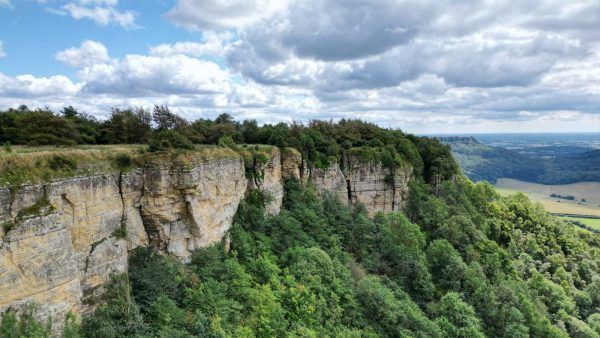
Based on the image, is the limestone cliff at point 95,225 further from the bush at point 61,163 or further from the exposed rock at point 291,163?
the exposed rock at point 291,163

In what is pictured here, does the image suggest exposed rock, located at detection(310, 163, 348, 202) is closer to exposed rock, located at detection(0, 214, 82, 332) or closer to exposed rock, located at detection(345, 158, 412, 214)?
exposed rock, located at detection(345, 158, 412, 214)

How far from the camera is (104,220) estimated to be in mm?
26859

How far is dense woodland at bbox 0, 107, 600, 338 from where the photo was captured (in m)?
28.4

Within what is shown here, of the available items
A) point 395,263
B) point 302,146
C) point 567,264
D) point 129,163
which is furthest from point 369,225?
point 567,264

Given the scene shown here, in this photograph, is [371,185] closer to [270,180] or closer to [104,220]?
[270,180]

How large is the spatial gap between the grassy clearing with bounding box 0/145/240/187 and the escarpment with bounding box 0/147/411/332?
0.36 metres

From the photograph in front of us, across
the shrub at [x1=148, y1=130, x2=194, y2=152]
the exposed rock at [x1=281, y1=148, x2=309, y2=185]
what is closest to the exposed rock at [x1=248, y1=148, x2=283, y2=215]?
the exposed rock at [x1=281, y1=148, x2=309, y2=185]

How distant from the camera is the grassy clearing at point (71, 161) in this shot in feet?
71.6

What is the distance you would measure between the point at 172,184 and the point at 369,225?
2750 cm

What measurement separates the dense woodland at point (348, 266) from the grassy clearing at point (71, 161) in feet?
6.04

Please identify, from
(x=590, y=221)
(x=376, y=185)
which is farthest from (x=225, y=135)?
(x=590, y=221)

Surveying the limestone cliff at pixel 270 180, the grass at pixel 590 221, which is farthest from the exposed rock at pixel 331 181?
the grass at pixel 590 221

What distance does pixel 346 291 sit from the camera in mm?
36688

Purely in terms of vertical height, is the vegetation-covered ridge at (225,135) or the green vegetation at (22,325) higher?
the vegetation-covered ridge at (225,135)
